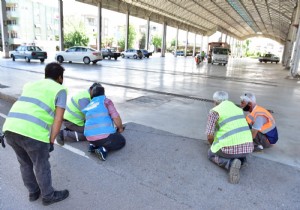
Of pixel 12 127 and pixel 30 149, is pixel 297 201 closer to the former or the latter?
pixel 30 149

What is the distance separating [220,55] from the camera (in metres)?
29.8

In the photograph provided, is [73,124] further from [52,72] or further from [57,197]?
[52,72]

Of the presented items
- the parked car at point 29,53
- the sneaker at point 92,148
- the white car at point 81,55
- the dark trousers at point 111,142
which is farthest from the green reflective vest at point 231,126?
the parked car at point 29,53

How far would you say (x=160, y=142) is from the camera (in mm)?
4547

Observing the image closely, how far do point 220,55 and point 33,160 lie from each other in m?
29.7

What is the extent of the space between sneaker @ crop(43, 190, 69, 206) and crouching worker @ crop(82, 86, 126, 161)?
97cm

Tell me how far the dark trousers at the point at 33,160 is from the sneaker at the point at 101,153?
113cm

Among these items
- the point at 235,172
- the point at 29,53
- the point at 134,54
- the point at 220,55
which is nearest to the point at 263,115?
the point at 235,172

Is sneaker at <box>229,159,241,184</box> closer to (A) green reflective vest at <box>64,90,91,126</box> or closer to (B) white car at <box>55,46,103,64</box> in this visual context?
(A) green reflective vest at <box>64,90,91,126</box>

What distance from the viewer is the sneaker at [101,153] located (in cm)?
379

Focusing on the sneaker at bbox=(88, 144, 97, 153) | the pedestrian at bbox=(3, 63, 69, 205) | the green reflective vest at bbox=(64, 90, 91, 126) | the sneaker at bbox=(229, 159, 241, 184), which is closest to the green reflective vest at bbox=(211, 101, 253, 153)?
the sneaker at bbox=(229, 159, 241, 184)

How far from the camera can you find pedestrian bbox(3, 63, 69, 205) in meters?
2.44

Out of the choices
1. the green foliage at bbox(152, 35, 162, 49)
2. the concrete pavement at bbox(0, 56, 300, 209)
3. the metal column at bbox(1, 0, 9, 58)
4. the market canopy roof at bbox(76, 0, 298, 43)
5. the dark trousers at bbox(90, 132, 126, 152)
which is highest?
→ the market canopy roof at bbox(76, 0, 298, 43)

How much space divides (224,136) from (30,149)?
8.05 ft
